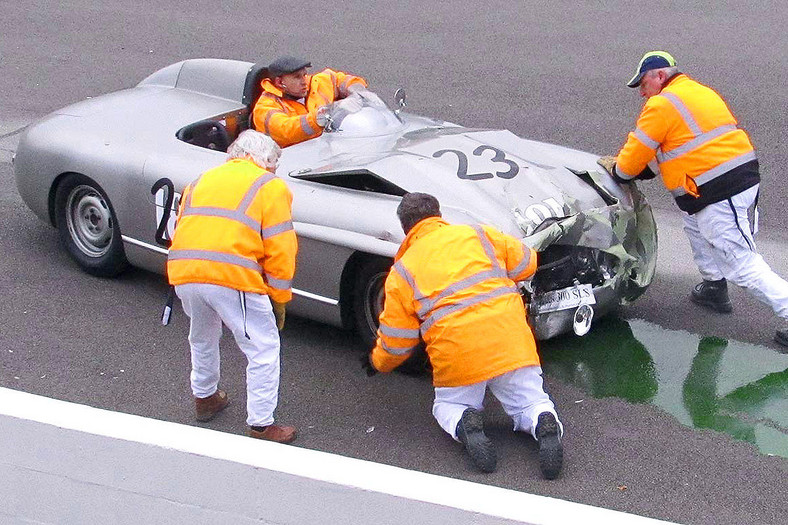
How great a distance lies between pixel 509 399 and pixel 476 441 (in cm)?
29

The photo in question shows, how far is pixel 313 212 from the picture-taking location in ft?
19.0

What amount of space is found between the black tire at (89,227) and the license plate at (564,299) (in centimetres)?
276

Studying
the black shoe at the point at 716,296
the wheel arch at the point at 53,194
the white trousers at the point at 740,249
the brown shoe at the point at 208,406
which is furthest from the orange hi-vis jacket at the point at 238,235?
the black shoe at the point at 716,296

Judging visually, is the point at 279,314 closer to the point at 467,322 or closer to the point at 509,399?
the point at 467,322

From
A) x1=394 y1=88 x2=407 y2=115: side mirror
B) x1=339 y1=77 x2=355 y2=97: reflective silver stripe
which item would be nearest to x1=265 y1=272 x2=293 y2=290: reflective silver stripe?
x1=394 y1=88 x2=407 y2=115: side mirror

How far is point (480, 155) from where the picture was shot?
242 inches

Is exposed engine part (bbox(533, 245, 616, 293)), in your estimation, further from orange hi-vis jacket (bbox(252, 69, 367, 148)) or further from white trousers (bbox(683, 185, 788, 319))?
orange hi-vis jacket (bbox(252, 69, 367, 148))

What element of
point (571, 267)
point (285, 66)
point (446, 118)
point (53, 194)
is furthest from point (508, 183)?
point (446, 118)

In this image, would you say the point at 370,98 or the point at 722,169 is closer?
the point at 722,169

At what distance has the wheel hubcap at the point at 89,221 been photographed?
22.0ft

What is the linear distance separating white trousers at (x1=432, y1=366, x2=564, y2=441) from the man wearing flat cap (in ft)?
7.66

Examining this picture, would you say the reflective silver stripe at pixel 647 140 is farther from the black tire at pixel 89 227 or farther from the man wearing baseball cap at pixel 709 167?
the black tire at pixel 89 227

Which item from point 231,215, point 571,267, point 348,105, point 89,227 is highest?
point 231,215

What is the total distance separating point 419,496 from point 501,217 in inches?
92.1
